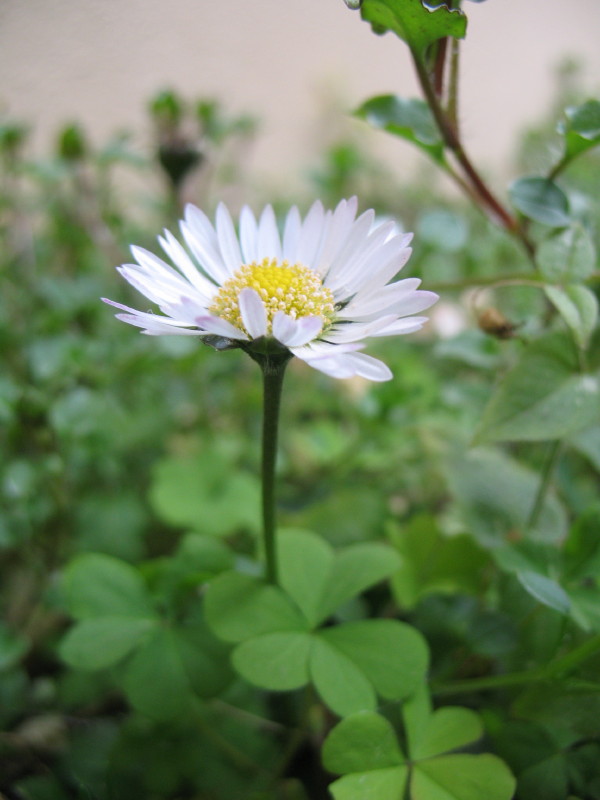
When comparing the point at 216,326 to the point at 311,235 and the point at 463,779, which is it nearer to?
the point at 311,235

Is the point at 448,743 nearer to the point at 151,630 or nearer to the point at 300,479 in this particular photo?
the point at 151,630

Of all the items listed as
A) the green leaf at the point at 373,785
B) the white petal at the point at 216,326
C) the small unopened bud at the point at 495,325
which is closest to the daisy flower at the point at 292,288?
the white petal at the point at 216,326

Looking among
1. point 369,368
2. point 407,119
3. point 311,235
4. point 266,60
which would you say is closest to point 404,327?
point 369,368

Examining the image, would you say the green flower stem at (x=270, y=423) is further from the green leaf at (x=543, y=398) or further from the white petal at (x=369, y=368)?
the green leaf at (x=543, y=398)

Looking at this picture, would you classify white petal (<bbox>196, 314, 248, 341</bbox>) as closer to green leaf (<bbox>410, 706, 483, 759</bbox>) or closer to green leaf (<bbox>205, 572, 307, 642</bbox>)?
green leaf (<bbox>205, 572, 307, 642</bbox>)

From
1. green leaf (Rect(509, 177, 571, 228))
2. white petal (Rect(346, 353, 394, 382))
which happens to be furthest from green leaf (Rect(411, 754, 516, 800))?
green leaf (Rect(509, 177, 571, 228))

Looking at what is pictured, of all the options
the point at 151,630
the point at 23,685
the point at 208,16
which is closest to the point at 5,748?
the point at 23,685
